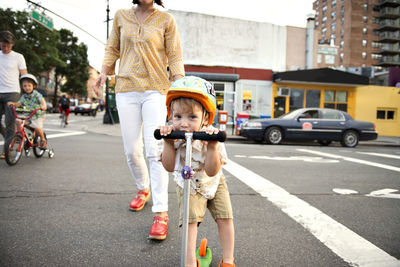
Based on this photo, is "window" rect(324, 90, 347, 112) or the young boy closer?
the young boy

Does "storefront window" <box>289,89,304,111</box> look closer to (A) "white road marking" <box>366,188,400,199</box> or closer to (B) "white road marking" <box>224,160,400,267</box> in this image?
(A) "white road marking" <box>366,188,400,199</box>

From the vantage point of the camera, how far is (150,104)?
2.40 m

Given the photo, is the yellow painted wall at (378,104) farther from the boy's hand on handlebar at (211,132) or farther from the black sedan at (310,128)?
the boy's hand on handlebar at (211,132)

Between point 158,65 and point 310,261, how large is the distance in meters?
1.98

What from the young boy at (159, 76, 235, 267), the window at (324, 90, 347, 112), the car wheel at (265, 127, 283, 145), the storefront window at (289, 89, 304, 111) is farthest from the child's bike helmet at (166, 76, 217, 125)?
the window at (324, 90, 347, 112)

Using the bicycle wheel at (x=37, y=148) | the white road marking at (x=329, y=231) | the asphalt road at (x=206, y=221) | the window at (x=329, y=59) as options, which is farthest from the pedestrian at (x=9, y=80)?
the window at (x=329, y=59)

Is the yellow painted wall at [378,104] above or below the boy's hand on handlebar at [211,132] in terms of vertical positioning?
above

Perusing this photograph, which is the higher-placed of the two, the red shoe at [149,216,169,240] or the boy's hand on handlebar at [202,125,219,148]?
the boy's hand on handlebar at [202,125,219,148]

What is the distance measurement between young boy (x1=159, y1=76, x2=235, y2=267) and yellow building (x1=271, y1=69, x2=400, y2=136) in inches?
683

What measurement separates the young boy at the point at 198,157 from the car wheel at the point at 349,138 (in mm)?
11071

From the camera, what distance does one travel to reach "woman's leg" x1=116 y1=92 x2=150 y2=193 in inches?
96.6

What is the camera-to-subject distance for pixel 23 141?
4.86m

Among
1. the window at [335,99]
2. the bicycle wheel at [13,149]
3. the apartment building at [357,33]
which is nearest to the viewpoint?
the bicycle wheel at [13,149]

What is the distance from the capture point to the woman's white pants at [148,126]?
2.35 meters
